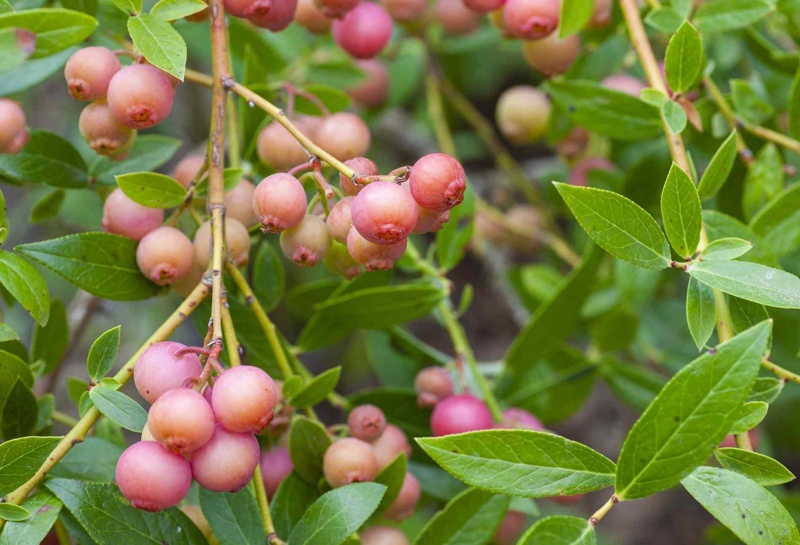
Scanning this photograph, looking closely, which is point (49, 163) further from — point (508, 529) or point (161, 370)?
point (508, 529)

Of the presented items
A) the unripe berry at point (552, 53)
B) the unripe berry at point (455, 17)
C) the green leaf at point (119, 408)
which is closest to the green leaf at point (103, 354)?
the green leaf at point (119, 408)

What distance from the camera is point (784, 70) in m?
1.42

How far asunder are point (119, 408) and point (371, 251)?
29cm

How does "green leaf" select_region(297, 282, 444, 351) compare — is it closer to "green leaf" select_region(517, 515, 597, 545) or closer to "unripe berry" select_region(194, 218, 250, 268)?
"unripe berry" select_region(194, 218, 250, 268)

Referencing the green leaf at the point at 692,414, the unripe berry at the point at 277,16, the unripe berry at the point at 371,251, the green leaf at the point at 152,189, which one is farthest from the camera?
the unripe berry at the point at 277,16

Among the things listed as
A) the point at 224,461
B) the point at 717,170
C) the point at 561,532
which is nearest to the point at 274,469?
the point at 224,461

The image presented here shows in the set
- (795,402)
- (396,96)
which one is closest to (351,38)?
(396,96)

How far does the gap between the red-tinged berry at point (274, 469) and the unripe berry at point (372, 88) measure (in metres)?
0.88

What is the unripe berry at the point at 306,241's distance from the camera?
0.93 metres

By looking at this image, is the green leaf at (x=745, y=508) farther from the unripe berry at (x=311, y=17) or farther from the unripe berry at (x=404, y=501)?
the unripe berry at (x=311, y=17)

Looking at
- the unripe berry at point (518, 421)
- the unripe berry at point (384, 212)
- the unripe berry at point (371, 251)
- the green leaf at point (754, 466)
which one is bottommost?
the unripe berry at point (518, 421)

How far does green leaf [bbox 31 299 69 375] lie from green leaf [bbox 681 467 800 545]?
0.86 metres

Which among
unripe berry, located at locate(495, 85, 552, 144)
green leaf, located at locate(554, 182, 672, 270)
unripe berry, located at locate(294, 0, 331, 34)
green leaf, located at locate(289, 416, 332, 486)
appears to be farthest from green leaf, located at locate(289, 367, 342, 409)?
unripe berry, located at locate(495, 85, 552, 144)

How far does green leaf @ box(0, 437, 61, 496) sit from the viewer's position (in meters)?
0.88
